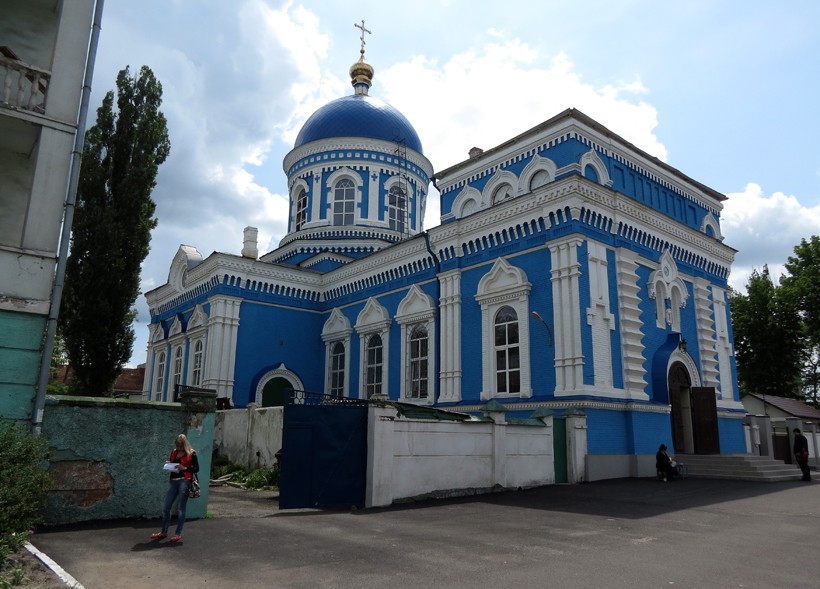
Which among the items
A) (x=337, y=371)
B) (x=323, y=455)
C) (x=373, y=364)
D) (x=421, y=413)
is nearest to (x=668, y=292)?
(x=421, y=413)

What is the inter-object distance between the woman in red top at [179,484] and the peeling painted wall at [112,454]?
1103 millimetres

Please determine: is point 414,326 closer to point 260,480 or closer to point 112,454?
point 260,480

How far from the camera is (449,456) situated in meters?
12.1

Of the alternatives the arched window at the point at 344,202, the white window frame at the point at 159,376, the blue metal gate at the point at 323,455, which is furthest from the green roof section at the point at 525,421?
the white window frame at the point at 159,376

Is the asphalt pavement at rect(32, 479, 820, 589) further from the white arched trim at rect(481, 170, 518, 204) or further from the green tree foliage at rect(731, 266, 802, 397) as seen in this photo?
the green tree foliage at rect(731, 266, 802, 397)

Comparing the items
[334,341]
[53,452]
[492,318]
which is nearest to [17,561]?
[53,452]

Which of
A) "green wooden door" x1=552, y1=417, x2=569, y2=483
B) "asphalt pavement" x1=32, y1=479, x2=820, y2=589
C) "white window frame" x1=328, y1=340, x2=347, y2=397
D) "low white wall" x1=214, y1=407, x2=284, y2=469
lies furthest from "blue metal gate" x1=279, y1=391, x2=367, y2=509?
"white window frame" x1=328, y1=340, x2=347, y2=397

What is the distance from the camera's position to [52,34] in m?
10.8

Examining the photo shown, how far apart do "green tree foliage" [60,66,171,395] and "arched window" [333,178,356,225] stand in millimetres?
9679

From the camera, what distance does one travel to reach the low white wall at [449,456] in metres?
11.0

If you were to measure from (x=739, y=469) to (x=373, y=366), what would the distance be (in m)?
11.7

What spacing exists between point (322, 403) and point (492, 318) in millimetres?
7330

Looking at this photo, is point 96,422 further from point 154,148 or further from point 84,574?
point 154,148

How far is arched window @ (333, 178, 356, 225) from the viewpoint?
26406 millimetres
